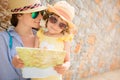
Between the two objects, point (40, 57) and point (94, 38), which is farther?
point (94, 38)

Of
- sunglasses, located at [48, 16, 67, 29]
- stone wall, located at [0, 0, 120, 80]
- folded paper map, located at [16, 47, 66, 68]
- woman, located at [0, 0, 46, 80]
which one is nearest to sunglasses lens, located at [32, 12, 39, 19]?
woman, located at [0, 0, 46, 80]

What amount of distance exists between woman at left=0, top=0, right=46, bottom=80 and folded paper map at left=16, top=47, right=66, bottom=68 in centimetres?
23

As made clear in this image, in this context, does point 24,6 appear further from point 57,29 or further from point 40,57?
point 40,57

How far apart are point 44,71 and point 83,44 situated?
240 cm

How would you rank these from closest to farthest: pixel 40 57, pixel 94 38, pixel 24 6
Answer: pixel 40 57
pixel 24 6
pixel 94 38

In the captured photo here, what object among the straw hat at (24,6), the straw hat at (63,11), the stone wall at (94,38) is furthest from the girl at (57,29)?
the stone wall at (94,38)

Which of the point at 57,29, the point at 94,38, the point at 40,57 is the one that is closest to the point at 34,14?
the point at 57,29

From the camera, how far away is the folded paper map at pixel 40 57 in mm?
1554

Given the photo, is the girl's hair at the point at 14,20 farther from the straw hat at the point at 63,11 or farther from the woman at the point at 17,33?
the straw hat at the point at 63,11

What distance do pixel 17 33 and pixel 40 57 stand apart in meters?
0.38

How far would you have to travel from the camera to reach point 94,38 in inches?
171

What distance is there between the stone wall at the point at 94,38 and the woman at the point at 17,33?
1.05 m

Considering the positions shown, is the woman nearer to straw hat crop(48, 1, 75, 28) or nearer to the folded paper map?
straw hat crop(48, 1, 75, 28)

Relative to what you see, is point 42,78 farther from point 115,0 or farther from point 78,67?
point 115,0
